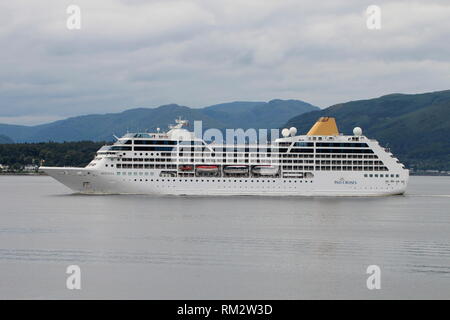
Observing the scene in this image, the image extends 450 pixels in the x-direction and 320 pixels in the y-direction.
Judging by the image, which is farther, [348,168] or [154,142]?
[348,168]

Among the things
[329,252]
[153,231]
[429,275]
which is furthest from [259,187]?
[429,275]

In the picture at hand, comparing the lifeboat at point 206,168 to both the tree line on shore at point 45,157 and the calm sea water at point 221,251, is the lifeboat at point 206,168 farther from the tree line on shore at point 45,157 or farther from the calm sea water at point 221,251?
the tree line on shore at point 45,157

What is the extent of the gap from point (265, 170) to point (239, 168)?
2.60 m

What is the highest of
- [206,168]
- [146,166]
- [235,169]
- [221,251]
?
[146,166]

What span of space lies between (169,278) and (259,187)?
1678 inches

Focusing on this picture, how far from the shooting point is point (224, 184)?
72.2m

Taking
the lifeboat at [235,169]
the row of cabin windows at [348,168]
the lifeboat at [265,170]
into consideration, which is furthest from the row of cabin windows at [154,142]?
the row of cabin windows at [348,168]

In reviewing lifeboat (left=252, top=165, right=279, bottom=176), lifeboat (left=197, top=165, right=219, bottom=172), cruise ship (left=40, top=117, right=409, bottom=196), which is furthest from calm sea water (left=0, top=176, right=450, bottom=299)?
lifeboat (left=252, top=165, right=279, bottom=176)

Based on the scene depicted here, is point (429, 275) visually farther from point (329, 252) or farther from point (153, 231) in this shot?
point (153, 231)

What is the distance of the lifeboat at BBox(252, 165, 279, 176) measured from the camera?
73.9 meters

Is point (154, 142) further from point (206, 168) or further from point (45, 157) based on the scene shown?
point (45, 157)

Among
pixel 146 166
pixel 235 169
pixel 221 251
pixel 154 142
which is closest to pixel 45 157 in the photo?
pixel 154 142

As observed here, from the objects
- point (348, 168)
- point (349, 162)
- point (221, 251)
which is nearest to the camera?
point (221, 251)

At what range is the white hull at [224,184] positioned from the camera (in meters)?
70.9
